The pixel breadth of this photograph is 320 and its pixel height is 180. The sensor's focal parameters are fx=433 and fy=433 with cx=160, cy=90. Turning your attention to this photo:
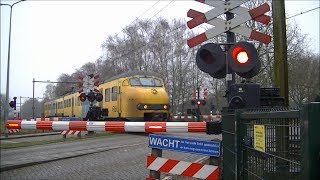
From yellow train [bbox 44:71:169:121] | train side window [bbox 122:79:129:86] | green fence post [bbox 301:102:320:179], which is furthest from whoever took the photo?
train side window [bbox 122:79:129:86]

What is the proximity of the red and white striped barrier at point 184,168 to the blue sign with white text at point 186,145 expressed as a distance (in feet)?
0.66

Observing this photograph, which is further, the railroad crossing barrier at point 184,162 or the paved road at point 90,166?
the paved road at point 90,166

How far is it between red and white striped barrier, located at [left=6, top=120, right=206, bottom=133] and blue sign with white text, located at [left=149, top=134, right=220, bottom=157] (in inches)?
74.7

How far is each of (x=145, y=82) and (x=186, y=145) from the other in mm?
18035

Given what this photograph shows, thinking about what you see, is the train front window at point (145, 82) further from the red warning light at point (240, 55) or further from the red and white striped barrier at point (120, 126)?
the red warning light at point (240, 55)

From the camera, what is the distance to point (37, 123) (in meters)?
10.2

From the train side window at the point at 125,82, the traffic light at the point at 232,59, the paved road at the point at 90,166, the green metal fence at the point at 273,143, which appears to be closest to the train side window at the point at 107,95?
the train side window at the point at 125,82

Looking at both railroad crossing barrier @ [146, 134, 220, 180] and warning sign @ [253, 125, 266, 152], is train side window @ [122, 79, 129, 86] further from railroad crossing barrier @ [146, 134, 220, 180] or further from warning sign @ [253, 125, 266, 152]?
warning sign @ [253, 125, 266, 152]

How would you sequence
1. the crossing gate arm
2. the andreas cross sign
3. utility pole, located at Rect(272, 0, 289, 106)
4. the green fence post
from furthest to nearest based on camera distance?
1. the crossing gate arm
2. utility pole, located at Rect(272, 0, 289, 106)
3. the andreas cross sign
4. the green fence post

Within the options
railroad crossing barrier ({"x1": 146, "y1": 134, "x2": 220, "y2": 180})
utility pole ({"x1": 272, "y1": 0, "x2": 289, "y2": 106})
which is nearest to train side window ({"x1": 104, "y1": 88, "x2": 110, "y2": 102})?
utility pole ({"x1": 272, "y1": 0, "x2": 289, "y2": 106})

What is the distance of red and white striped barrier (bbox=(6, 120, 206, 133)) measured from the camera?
8414mm

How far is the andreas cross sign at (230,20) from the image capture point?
7.16 meters

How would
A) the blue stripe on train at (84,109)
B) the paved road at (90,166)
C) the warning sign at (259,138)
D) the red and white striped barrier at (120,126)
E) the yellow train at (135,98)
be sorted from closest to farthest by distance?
the warning sign at (259,138) → the red and white striped barrier at (120,126) → the paved road at (90,166) → the yellow train at (135,98) → the blue stripe on train at (84,109)

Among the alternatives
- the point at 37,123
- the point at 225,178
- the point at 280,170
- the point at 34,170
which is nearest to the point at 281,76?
the point at 225,178
